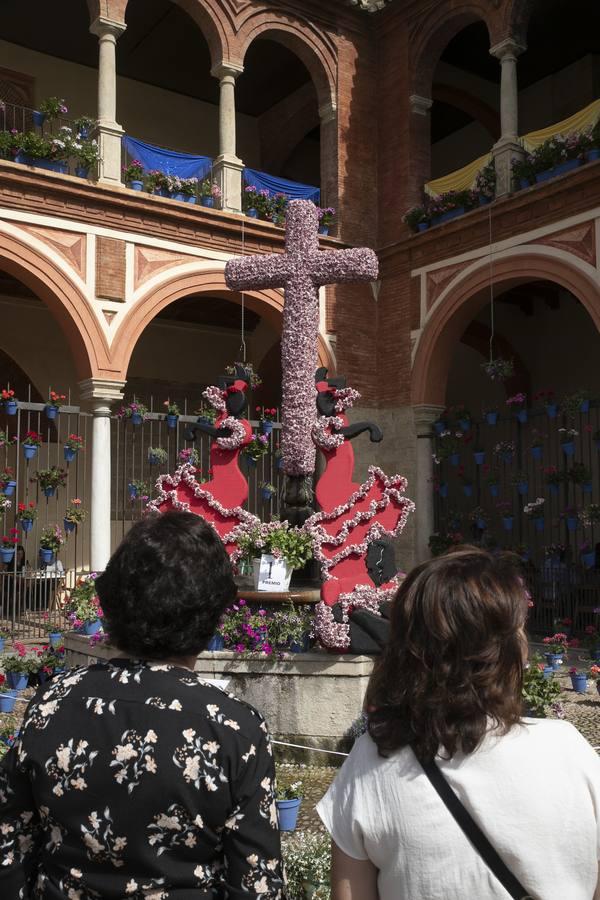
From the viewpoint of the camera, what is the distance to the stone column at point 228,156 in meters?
11.8

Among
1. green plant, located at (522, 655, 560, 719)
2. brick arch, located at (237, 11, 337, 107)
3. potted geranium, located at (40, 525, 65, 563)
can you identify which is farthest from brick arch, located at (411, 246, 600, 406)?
green plant, located at (522, 655, 560, 719)

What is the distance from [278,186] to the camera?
12.3 metres

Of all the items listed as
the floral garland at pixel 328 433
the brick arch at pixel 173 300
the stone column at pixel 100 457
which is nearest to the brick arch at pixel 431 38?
the brick arch at pixel 173 300

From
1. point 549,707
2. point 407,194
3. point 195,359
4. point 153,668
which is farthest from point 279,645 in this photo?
point 195,359

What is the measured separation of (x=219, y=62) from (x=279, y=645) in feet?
30.4

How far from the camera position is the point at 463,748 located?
1.28 metres

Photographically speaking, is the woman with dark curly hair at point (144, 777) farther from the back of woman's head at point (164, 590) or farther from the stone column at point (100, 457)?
the stone column at point (100, 457)

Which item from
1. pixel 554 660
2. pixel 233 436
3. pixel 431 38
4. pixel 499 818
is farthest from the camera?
pixel 431 38

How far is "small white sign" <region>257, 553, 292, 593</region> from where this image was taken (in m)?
5.69

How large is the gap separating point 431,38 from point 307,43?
1.79 m

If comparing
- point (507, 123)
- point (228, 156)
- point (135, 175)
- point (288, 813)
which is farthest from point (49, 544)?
point (507, 123)

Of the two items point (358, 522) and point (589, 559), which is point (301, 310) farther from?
point (589, 559)

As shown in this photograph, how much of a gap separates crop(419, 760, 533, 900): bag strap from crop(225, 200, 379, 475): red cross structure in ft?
16.8

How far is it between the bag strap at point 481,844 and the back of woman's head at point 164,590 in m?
0.50
